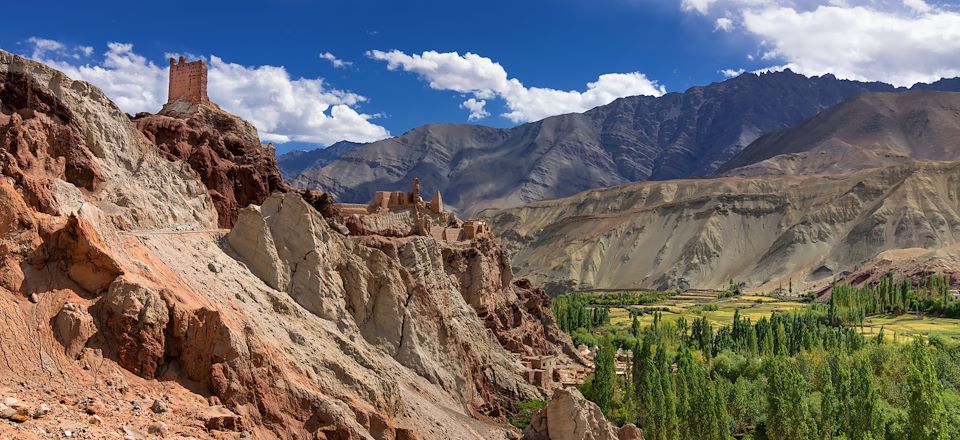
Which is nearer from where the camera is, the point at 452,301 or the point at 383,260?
the point at 383,260

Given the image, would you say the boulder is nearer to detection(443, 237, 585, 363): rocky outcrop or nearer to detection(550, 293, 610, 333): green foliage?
detection(443, 237, 585, 363): rocky outcrop

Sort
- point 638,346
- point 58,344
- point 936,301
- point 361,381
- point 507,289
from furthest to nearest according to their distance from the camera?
point 936,301 → point 507,289 → point 638,346 → point 361,381 → point 58,344

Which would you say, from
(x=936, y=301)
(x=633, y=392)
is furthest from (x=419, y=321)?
(x=936, y=301)

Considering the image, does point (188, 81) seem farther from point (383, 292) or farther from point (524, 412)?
point (524, 412)

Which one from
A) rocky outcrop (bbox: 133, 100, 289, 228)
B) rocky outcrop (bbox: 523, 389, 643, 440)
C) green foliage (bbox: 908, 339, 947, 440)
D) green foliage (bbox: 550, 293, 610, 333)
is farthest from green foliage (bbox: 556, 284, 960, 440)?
rocky outcrop (bbox: 133, 100, 289, 228)

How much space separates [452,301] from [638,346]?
2211cm

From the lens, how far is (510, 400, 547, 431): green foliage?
56688 millimetres

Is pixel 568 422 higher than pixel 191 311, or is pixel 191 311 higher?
pixel 191 311

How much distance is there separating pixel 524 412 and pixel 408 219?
2258 centimetres

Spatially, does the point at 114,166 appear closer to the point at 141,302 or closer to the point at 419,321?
the point at 419,321

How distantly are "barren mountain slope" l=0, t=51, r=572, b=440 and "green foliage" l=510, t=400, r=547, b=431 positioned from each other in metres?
1.18

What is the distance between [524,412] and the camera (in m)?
59.7

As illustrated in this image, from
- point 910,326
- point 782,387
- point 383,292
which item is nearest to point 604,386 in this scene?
point 782,387

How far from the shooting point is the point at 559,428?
127ft
